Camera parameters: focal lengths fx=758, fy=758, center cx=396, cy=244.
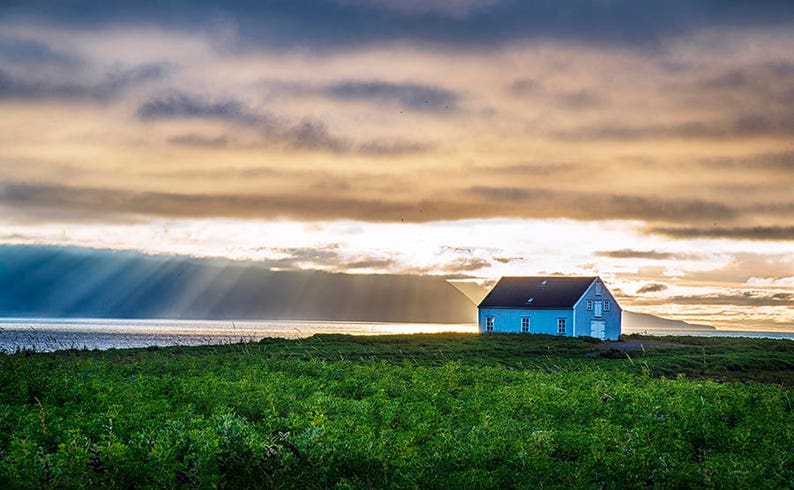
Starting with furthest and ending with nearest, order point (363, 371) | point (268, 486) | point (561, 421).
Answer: point (363, 371), point (561, 421), point (268, 486)

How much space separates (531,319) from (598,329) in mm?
6289

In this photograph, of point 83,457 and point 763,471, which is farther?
point 763,471

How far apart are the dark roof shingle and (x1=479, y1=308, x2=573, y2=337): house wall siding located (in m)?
0.47

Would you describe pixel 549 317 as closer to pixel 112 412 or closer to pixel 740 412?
pixel 740 412

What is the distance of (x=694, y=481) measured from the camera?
9.59 meters

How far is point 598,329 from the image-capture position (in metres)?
69.2

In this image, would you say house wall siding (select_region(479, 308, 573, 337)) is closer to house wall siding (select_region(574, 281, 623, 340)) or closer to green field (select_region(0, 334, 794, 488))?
house wall siding (select_region(574, 281, 623, 340))

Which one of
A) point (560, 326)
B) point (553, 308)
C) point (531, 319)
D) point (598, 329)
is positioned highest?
point (553, 308)

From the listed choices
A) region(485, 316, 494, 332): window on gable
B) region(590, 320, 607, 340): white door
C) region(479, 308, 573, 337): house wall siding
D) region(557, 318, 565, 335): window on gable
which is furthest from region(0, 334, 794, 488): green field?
region(485, 316, 494, 332): window on gable

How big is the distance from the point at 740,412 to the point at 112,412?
35.9ft

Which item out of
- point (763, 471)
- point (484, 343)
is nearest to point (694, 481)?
point (763, 471)

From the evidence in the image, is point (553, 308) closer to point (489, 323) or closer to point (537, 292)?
point (537, 292)

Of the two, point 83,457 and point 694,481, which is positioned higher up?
point 83,457

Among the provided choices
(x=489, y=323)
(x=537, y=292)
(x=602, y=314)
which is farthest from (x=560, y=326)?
(x=489, y=323)
